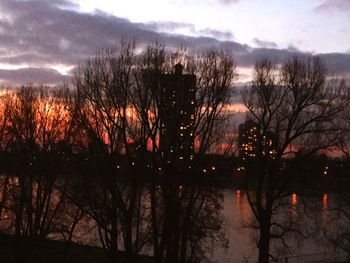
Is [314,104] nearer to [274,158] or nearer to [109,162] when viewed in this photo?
[274,158]

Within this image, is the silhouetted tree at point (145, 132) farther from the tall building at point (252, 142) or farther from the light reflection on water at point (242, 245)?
the light reflection on water at point (242, 245)

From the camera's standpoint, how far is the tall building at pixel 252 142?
80.4ft

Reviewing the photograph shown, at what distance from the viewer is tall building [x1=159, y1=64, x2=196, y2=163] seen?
1988 centimetres

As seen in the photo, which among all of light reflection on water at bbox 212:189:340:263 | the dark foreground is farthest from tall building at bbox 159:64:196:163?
light reflection on water at bbox 212:189:340:263

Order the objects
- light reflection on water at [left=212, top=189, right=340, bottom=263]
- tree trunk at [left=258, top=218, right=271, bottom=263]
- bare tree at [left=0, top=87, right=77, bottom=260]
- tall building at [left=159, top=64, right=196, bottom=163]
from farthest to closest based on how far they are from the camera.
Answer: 1. light reflection on water at [left=212, top=189, right=340, bottom=263]
2. bare tree at [left=0, top=87, right=77, bottom=260]
3. tree trunk at [left=258, top=218, right=271, bottom=263]
4. tall building at [left=159, top=64, right=196, bottom=163]

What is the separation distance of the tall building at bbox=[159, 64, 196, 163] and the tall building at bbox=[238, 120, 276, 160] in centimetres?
454

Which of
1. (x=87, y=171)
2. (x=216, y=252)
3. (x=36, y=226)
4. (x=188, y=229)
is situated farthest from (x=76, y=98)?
(x=216, y=252)

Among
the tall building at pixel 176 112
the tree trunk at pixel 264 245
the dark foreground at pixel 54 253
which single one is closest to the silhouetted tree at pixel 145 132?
the tall building at pixel 176 112

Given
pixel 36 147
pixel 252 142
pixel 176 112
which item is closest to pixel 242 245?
pixel 252 142

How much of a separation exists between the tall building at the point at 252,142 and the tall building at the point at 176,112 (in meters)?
4.54

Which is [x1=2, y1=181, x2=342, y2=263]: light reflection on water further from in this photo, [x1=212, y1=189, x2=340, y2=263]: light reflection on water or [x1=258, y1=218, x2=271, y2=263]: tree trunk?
[x1=258, y1=218, x2=271, y2=263]: tree trunk

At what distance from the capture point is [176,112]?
20.2 meters

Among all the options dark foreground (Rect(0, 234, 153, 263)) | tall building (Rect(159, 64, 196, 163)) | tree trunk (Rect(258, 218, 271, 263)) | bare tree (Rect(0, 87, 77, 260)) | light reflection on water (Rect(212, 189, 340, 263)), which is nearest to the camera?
tall building (Rect(159, 64, 196, 163))

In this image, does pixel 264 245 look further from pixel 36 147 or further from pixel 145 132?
pixel 36 147
